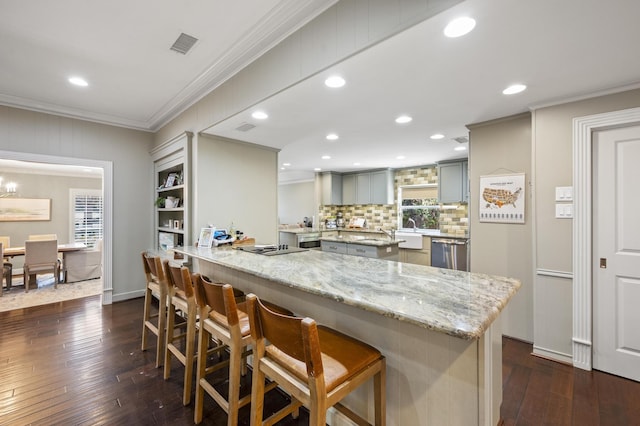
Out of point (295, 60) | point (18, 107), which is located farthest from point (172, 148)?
point (295, 60)

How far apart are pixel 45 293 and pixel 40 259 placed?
0.71m

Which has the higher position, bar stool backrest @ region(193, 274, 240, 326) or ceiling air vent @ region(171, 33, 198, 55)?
ceiling air vent @ region(171, 33, 198, 55)

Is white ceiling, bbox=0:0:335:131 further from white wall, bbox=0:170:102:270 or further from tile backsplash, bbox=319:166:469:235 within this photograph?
tile backsplash, bbox=319:166:469:235

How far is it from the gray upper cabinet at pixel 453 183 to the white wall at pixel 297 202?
3.23 metres

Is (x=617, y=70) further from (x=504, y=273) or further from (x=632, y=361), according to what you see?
(x=632, y=361)

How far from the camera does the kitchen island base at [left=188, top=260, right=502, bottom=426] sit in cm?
113

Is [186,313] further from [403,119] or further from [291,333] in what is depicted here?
[403,119]

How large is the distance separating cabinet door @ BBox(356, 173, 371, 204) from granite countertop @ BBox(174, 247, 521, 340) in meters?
4.72

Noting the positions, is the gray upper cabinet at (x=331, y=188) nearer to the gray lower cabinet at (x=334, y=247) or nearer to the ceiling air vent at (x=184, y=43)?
the gray lower cabinet at (x=334, y=247)

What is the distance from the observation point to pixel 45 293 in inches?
178

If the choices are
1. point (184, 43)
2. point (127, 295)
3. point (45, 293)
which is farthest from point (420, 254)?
point (45, 293)

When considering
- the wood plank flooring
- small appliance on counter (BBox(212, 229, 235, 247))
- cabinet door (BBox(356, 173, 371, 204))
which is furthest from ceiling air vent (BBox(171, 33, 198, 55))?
cabinet door (BBox(356, 173, 371, 204))

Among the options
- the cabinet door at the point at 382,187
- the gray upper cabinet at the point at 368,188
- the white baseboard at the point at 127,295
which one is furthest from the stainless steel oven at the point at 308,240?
the white baseboard at the point at 127,295

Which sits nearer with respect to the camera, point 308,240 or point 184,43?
point 184,43
